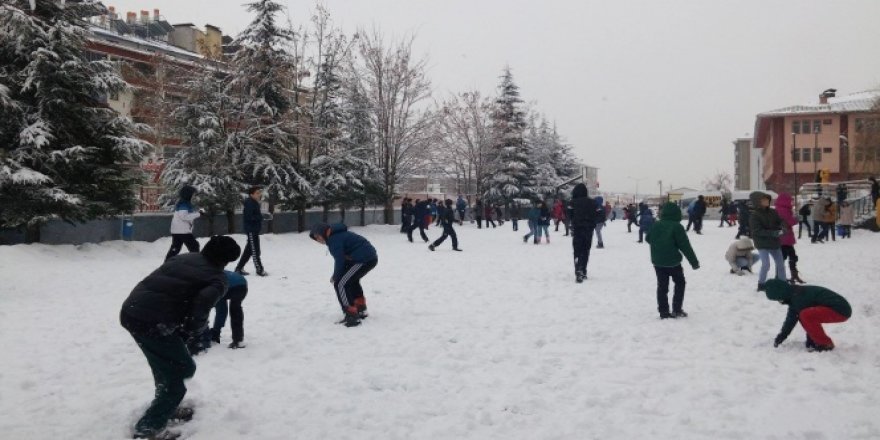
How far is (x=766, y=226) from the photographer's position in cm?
981

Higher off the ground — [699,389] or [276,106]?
[276,106]

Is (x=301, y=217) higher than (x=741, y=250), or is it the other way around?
(x=301, y=217)

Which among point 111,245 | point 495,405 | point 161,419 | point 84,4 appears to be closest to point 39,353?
point 161,419

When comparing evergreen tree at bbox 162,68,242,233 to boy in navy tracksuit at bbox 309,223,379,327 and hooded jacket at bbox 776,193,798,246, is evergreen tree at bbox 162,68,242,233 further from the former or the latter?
hooded jacket at bbox 776,193,798,246

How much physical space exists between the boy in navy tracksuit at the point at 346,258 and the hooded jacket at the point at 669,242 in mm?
3884

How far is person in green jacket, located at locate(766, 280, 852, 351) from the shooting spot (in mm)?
6168

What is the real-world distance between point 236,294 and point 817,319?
6073mm

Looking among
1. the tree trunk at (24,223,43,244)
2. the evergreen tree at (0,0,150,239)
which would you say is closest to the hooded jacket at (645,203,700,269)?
the evergreen tree at (0,0,150,239)

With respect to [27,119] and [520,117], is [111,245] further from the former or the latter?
[520,117]

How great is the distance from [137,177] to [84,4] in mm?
4747

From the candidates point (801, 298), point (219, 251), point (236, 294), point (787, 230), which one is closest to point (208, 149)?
point (236, 294)

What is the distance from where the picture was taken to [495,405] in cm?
500

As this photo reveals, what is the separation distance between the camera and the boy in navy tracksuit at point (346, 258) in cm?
802

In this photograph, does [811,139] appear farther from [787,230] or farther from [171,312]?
[171,312]
